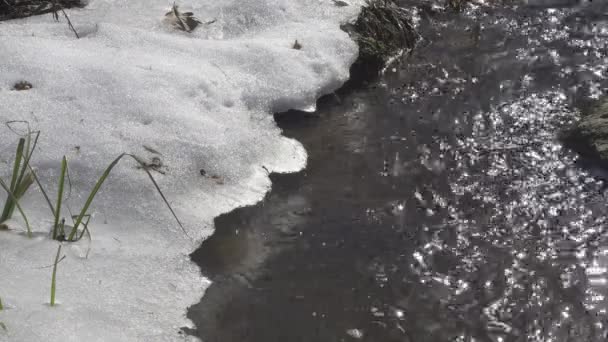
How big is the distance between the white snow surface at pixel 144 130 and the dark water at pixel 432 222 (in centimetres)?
18

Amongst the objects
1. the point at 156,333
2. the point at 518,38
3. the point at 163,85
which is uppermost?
the point at 518,38

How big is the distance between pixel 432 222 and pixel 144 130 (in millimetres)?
1568

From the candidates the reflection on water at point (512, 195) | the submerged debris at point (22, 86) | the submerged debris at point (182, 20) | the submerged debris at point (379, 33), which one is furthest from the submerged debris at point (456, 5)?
the submerged debris at point (22, 86)

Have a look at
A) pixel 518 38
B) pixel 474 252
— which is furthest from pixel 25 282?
pixel 518 38

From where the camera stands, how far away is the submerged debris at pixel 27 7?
15.0 ft

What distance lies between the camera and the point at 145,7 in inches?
187

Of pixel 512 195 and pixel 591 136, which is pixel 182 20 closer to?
pixel 512 195

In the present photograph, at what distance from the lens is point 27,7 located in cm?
467

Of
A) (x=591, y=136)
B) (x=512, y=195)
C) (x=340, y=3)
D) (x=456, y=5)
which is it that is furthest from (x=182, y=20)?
(x=591, y=136)

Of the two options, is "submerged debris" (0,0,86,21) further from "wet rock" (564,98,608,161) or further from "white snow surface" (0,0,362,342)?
"wet rock" (564,98,608,161)

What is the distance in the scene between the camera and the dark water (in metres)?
2.89

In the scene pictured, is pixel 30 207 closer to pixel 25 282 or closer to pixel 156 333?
pixel 25 282

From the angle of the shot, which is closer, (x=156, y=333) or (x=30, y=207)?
(x=156, y=333)

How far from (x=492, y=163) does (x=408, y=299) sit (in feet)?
3.86
